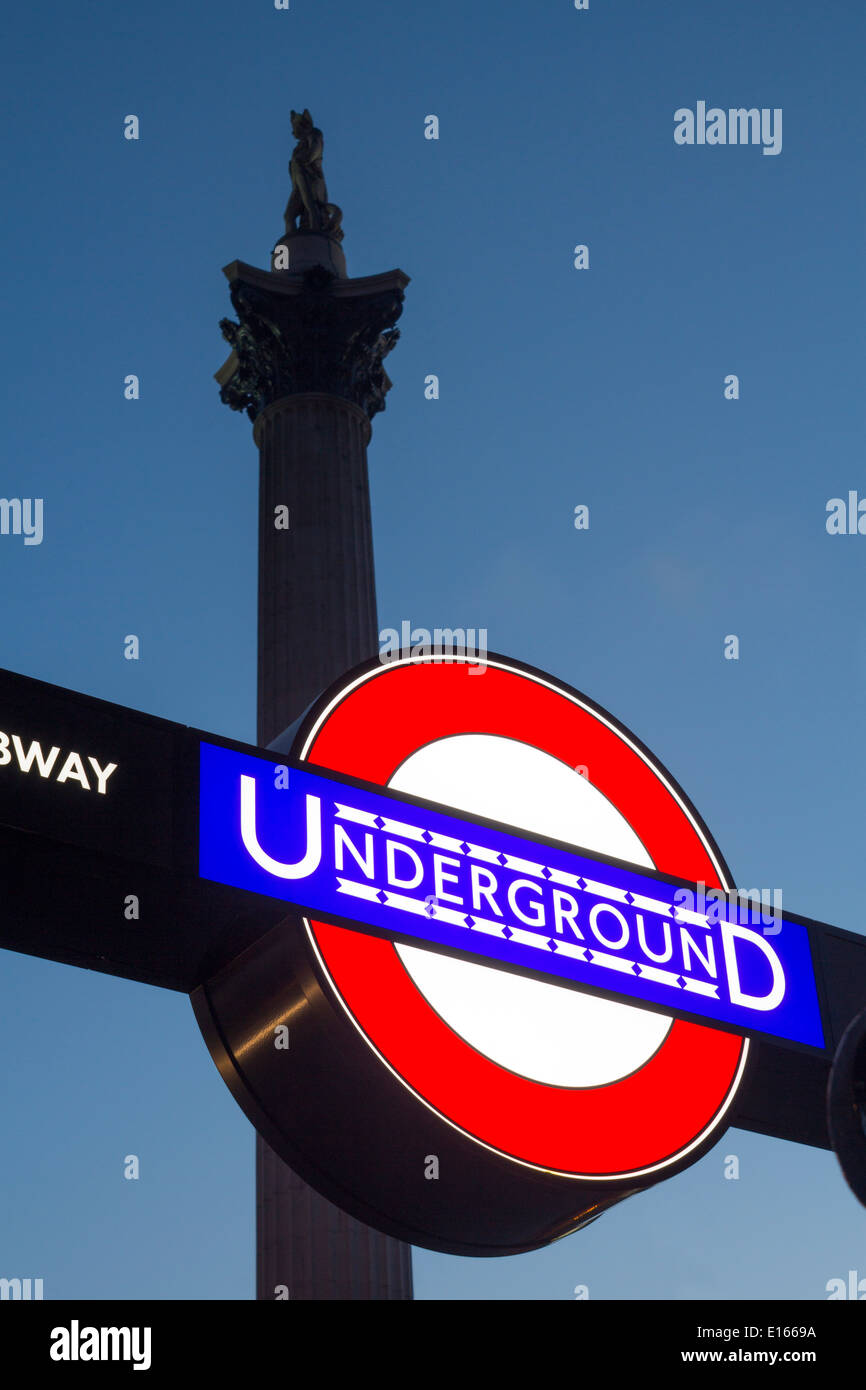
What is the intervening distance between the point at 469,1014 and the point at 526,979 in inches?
13.3

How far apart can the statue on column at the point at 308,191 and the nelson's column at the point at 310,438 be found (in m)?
0.10

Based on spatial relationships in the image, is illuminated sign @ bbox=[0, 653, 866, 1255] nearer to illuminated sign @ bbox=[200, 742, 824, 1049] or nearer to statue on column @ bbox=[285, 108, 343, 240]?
illuminated sign @ bbox=[200, 742, 824, 1049]

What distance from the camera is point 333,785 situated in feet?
17.2

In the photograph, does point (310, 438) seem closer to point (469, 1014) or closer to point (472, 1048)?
point (469, 1014)

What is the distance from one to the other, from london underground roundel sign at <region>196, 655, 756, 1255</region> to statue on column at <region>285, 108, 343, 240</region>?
17582mm

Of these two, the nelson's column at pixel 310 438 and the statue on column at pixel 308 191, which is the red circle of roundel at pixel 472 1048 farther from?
the statue on column at pixel 308 191

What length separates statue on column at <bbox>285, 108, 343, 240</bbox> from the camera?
74.1ft

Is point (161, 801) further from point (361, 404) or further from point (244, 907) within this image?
point (361, 404)

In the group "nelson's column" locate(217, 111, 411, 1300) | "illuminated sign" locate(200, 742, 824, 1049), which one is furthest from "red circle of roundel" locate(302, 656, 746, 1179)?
"nelson's column" locate(217, 111, 411, 1300)

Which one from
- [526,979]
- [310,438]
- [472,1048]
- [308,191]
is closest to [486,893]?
[526,979]

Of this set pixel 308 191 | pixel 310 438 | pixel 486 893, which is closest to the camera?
pixel 486 893

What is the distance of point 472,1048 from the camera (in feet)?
16.9

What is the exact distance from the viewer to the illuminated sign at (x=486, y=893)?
498 centimetres
